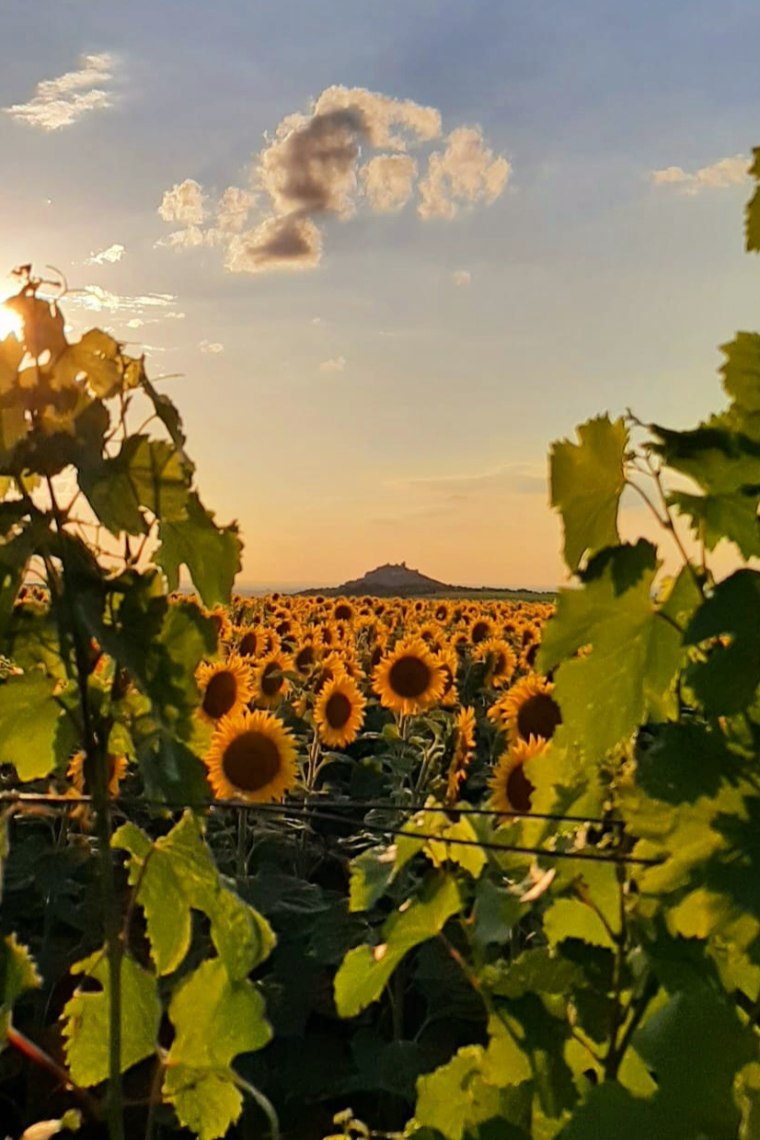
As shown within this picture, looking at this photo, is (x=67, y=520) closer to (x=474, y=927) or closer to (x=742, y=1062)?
(x=474, y=927)

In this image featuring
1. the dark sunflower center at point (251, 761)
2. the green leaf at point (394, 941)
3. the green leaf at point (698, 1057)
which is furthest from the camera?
the dark sunflower center at point (251, 761)

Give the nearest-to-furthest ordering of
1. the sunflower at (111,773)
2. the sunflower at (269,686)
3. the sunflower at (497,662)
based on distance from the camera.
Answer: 1. the sunflower at (111,773)
2. the sunflower at (269,686)
3. the sunflower at (497,662)

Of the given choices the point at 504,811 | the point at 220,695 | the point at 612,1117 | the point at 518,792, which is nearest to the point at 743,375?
the point at 504,811

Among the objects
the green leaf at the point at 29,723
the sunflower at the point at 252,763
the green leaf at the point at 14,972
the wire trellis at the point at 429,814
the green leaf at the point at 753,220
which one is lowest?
the sunflower at the point at 252,763

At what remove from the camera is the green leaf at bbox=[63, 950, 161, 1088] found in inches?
74.0

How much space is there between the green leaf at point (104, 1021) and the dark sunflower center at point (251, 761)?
13.7 feet

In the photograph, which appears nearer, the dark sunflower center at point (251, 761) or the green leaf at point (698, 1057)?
the green leaf at point (698, 1057)

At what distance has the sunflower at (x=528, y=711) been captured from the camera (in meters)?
6.27

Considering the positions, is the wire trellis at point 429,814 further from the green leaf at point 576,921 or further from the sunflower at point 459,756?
the sunflower at point 459,756

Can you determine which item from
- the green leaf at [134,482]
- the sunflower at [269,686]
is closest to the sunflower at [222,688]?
the sunflower at [269,686]

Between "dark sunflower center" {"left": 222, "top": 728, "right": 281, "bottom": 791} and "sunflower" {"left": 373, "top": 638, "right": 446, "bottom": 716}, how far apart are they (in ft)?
7.70

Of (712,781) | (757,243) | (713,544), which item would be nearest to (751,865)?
(712,781)

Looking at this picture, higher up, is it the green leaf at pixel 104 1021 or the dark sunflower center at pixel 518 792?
the green leaf at pixel 104 1021

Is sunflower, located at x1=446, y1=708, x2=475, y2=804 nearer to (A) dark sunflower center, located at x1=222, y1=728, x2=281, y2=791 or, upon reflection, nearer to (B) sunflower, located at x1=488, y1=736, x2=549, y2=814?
(B) sunflower, located at x1=488, y1=736, x2=549, y2=814
